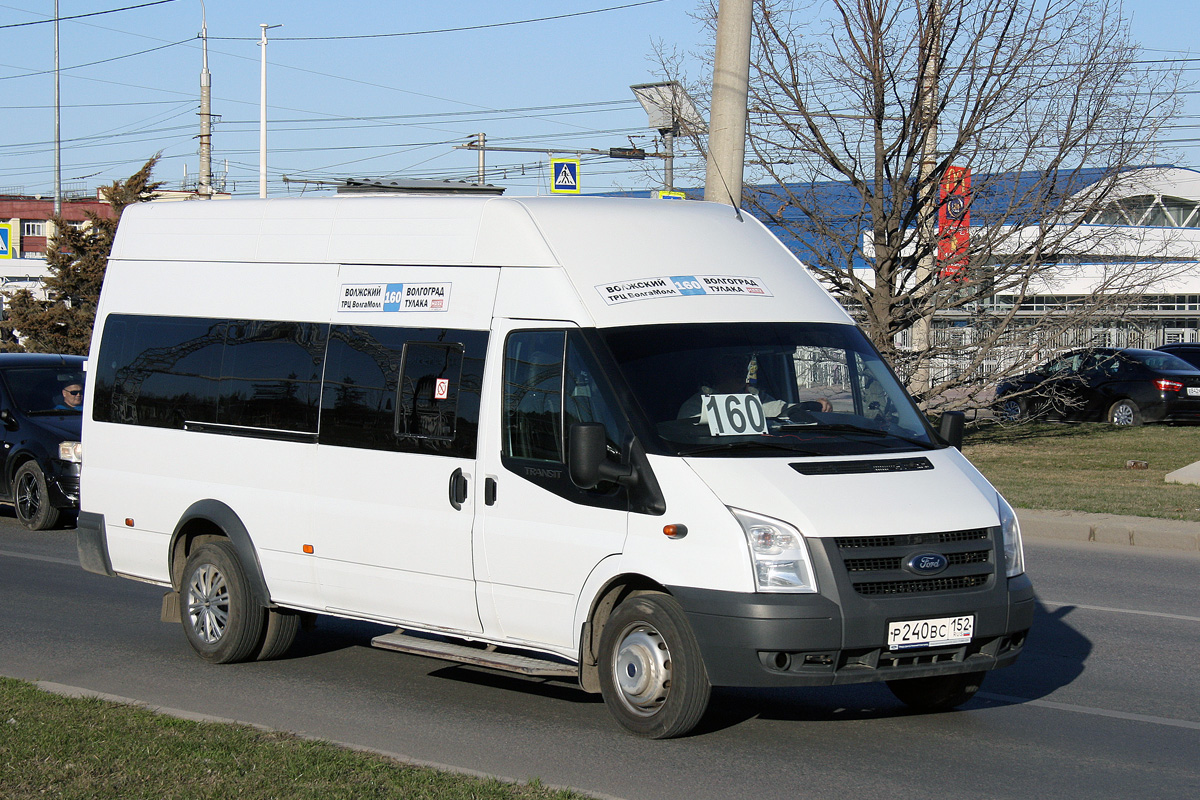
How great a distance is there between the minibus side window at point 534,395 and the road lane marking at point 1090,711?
2.67 meters

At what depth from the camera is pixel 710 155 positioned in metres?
14.7

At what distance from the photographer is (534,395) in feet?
22.1

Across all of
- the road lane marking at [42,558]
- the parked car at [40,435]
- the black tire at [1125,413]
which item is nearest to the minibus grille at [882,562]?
the road lane marking at [42,558]

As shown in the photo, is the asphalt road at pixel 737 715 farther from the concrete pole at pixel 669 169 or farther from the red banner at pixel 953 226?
the concrete pole at pixel 669 169

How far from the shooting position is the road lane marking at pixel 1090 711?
22.0ft

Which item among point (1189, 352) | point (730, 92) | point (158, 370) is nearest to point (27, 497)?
point (158, 370)

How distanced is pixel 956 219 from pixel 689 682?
587 inches

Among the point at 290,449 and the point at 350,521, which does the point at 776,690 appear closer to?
the point at 350,521

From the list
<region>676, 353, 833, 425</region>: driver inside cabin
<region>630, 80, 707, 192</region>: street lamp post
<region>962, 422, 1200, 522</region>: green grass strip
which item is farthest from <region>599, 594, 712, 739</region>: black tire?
<region>630, 80, 707, 192</region>: street lamp post

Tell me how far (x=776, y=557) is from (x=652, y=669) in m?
0.82

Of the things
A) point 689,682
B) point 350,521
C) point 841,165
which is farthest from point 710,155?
point 689,682

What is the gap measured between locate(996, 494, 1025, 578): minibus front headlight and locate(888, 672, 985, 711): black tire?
70 cm

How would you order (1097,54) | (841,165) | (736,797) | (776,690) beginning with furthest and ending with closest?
(841,165) < (1097,54) < (776,690) < (736,797)

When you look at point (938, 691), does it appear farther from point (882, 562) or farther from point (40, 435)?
point (40, 435)
